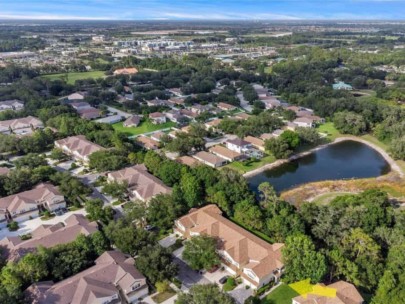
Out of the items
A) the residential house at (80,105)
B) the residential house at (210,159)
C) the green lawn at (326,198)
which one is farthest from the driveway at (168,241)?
the residential house at (80,105)

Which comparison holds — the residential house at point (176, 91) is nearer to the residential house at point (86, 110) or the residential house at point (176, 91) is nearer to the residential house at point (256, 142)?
the residential house at point (86, 110)

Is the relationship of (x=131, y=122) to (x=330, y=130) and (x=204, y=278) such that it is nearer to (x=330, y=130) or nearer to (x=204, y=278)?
(x=330, y=130)

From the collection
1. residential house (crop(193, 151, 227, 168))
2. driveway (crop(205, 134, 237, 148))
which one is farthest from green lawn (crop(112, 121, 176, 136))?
residential house (crop(193, 151, 227, 168))

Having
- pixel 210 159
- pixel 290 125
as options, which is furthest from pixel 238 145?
pixel 290 125

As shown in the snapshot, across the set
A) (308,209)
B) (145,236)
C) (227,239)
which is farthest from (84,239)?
(308,209)

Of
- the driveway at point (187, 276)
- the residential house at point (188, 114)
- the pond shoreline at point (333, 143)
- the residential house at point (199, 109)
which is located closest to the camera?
the driveway at point (187, 276)

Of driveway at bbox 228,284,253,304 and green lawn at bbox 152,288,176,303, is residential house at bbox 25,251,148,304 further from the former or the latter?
driveway at bbox 228,284,253,304

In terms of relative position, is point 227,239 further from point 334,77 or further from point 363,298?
point 334,77
